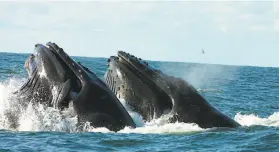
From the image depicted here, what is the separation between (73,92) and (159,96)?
1.94 meters

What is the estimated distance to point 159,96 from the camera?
12773 mm

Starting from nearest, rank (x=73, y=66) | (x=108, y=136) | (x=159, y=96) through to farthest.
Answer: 1. (x=108, y=136)
2. (x=73, y=66)
3. (x=159, y=96)

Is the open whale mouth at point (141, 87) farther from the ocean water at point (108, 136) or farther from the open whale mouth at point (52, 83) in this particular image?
the open whale mouth at point (52, 83)

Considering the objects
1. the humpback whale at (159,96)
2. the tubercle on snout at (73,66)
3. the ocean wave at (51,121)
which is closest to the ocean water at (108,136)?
the ocean wave at (51,121)

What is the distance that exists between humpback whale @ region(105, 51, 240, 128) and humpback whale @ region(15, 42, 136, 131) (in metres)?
0.76

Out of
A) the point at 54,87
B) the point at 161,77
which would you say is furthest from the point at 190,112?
the point at 54,87

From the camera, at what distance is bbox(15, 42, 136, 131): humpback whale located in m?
11.8

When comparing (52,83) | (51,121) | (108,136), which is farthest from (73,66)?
(108,136)

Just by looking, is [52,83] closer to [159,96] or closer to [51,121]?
[51,121]

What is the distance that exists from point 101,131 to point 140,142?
2.64 ft

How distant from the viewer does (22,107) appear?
12203 millimetres

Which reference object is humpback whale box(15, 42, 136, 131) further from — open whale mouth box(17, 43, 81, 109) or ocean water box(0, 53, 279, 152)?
ocean water box(0, 53, 279, 152)

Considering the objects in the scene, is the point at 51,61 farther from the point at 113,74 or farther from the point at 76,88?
the point at 113,74

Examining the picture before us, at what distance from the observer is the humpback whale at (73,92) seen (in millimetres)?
11812
